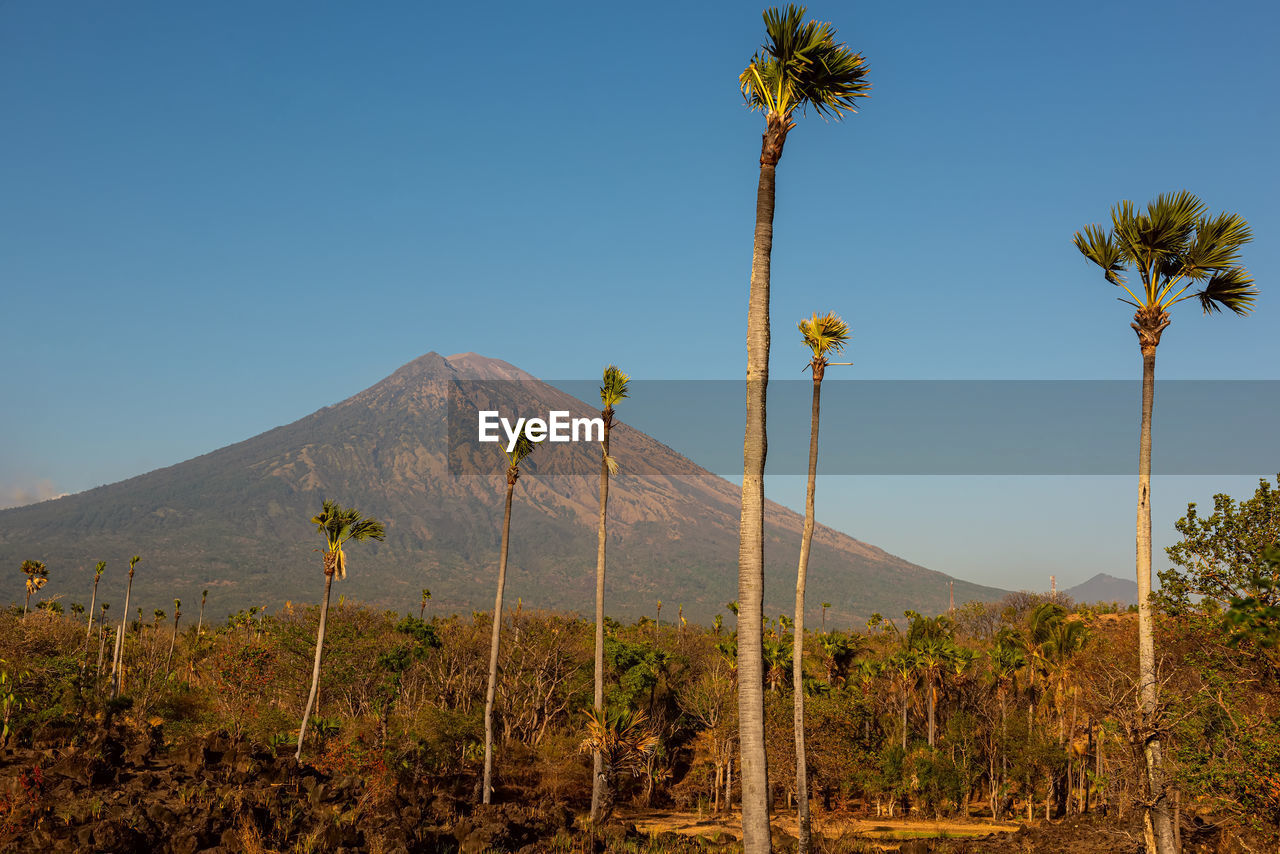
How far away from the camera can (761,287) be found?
1213 cm

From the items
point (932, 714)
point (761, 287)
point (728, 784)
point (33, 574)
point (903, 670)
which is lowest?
point (728, 784)

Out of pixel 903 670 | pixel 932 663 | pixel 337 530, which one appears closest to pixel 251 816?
pixel 337 530

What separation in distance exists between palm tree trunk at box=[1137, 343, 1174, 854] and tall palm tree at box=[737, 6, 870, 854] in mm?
9667

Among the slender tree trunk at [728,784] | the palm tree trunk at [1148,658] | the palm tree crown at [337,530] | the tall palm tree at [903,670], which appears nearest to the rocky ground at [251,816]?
the palm tree trunk at [1148,658]

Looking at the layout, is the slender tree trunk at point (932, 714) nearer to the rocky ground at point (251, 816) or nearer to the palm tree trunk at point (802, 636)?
the rocky ground at point (251, 816)

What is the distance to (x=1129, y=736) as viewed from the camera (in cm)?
1716

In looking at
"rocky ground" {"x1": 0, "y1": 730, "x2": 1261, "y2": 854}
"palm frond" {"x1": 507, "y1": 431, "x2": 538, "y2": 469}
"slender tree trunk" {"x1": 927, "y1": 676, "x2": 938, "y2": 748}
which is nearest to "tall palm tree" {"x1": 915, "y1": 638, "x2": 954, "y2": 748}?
"slender tree trunk" {"x1": 927, "y1": 676, "x2": 938, "y2": 748}

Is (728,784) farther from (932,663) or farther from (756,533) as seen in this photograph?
(756,533)

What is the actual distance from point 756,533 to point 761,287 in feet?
11.4

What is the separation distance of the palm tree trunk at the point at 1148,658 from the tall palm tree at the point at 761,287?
967 centimetres

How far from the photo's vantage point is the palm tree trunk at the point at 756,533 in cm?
1062

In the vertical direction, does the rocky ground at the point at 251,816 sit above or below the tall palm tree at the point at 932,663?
below

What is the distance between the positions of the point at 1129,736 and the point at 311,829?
19.1 metres

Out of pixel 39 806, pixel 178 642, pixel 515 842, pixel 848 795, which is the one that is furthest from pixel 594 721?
pixel 178 642
